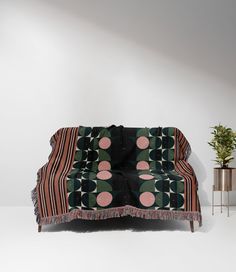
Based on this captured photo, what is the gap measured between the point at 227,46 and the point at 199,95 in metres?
0.63

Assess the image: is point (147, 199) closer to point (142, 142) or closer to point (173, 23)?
point (142, 142)

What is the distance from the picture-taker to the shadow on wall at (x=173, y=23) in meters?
4.62

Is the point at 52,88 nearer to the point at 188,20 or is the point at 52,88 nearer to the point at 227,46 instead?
the point at 188,20

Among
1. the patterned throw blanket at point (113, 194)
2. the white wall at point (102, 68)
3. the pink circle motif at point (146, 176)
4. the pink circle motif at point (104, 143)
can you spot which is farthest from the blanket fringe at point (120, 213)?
the white wall at point (102, 68)

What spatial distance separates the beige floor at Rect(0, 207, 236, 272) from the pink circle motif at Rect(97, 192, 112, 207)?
0.80 feet

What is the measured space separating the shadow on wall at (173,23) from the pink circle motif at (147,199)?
5.98ft

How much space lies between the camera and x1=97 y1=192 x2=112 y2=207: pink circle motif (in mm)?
3447

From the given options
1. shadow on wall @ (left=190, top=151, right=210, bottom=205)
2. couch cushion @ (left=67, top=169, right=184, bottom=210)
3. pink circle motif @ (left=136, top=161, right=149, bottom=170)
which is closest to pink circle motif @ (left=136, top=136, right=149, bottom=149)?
pink circle motif @ (left=136, top=161, right=149, bottom=170)

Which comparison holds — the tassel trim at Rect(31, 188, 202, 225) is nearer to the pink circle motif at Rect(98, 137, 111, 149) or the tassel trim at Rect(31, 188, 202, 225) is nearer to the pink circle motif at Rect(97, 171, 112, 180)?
the pink circle motif at Rect(97, 171, 112, 180)

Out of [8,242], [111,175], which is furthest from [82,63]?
[8,242]

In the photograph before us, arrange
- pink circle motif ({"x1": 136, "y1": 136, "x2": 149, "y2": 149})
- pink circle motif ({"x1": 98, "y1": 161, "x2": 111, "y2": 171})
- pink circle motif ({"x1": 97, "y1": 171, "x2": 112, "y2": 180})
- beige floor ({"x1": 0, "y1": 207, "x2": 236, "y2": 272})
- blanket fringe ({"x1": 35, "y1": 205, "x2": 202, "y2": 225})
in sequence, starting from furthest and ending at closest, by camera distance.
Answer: pink circle motif ({"x1": 136, "y1": 136, "x2": 149, "y2": 149}) < pink circle motif ({"x1": 98, "y1": 161, "x2": 111, "y2": 171}) < pink circle motif ({"x1": 97, "y1": 171, "x2": 112, "y2": 180}) < blanket fringe ({"x1": 35, "y1": 205, "x2": 202, "y2": 225}) < beige floor ({"x1": 0, "y1": 207, "x2": 236, "y2": 272})

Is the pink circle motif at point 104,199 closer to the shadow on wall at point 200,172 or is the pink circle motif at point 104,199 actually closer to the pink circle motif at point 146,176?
the pink circle motif at point 146,176

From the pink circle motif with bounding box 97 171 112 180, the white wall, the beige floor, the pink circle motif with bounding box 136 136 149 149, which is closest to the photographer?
the beige floor

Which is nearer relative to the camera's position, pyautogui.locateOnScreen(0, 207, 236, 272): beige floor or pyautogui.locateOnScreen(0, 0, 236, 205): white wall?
pyautogui.locateOnScreen(0, 207, 236, 272): beige floor
